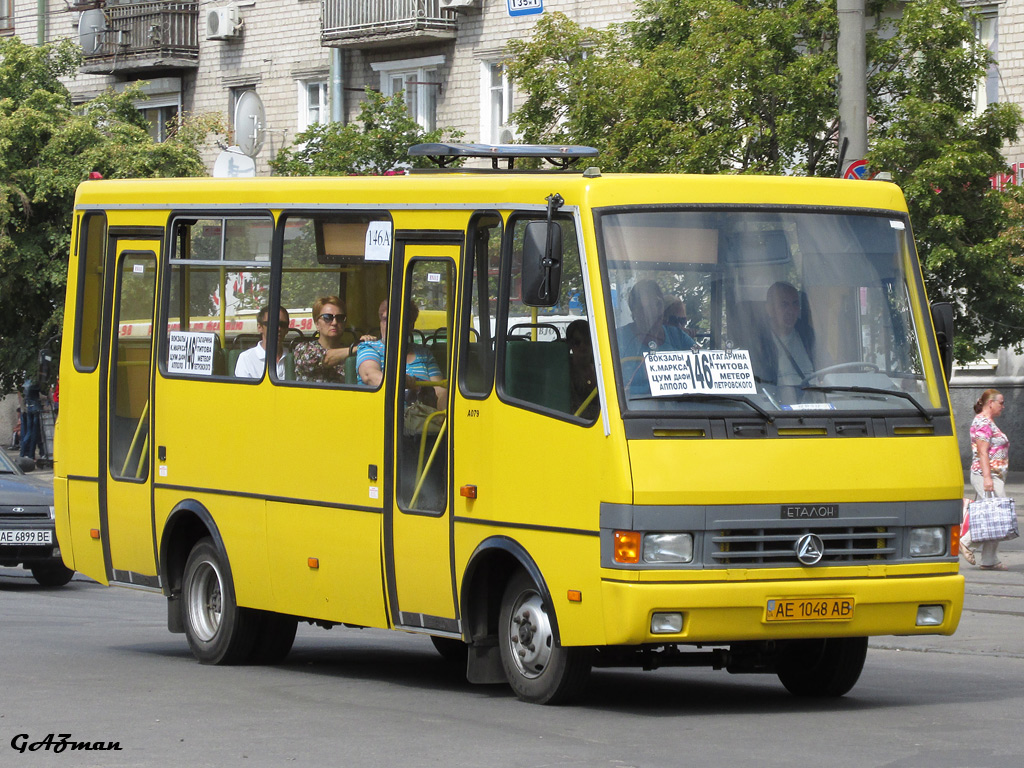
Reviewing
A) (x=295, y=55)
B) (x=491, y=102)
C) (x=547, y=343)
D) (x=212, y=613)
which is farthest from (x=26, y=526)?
(x=295, y=55)

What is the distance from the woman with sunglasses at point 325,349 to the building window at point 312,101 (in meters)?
→ 29.2

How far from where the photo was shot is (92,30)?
43.5m

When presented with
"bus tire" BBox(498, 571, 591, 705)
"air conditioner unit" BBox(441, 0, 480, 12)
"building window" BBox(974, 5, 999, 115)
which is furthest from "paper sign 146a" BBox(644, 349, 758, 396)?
"air conditioner unit" BBox(441, 0, 480, 12)

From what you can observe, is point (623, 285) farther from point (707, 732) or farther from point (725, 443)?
point (707, 732)

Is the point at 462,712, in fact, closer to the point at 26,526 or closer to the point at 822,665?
the point at 822,665

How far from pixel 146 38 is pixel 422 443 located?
1339 inches

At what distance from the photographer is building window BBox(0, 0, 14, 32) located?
47781 millimetres

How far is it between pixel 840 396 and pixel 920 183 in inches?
537

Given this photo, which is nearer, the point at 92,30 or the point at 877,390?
the point at 877,390

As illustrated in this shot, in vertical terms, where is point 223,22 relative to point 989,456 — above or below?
above

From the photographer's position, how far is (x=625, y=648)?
954cm

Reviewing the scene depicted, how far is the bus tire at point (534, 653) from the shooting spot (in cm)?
948

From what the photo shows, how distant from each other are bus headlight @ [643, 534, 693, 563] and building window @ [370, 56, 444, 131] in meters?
29.2

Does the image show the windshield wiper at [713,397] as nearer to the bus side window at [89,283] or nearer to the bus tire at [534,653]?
the bus tire at [534,653]
